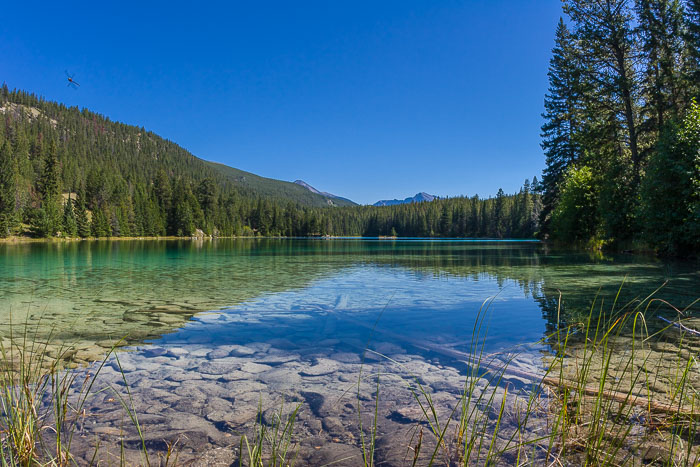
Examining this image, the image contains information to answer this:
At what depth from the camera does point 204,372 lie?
4398 millimetres

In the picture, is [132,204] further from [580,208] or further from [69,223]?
[580,208]

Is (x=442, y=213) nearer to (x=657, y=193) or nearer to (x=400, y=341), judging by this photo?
(x=657, y=193)

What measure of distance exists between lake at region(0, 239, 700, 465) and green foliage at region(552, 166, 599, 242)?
59.6 feet

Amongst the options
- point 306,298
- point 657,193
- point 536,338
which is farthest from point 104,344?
point 657,193

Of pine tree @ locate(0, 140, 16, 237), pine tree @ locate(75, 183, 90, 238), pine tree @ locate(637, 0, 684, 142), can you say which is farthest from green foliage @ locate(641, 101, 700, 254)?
pine tree @ locate(75, 183, 90, 238)

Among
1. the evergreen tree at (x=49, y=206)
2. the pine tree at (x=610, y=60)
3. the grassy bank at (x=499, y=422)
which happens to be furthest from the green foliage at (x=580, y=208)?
the evergreen tree at (x=49, y=206)

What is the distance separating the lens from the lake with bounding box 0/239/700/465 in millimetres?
3100

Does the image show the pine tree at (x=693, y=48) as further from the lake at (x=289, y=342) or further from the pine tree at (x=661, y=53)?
the lake at (x=289, y=342)

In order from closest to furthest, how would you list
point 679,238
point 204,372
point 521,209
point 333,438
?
point 333,438 < point 204,372 < point 679,238 < point 521,209

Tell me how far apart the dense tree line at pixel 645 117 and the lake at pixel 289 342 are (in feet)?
23.1

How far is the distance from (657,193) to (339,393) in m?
20.1

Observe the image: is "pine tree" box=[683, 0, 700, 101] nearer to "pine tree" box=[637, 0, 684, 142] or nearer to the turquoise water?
"pine tree" box=[637, 0, 684, 142]

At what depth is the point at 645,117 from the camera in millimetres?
26281

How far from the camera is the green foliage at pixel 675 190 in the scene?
1584 centimetres
